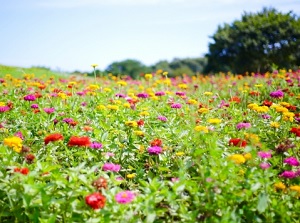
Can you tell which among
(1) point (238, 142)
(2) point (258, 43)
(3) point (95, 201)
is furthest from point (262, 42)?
(3) point (95, 201)

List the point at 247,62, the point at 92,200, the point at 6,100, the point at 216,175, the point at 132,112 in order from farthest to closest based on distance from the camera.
Answer: the point at 247,62
the point at 6,100
the point at 132,112
the point at 216,175
the point at 92,200

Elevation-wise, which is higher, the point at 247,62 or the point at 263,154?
the point at 247,62

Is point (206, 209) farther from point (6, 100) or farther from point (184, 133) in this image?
point (6, 100)

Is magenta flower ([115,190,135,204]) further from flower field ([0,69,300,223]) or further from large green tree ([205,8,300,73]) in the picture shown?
large green tree ([205,8,300,73])

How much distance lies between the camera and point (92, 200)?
1923mm

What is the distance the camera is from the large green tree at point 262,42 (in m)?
22.5

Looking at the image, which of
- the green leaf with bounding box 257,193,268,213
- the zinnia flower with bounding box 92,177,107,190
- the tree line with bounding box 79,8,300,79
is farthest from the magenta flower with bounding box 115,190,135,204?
the tree line with bounding box 79,8,300,79

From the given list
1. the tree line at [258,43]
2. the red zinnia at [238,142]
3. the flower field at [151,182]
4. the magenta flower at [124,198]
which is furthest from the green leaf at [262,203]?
the tree line at [258,43]

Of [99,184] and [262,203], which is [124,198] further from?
[262,203]

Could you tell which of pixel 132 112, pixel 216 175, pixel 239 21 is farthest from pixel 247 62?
pixel 216 175

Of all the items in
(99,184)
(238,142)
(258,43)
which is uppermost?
(258,43)

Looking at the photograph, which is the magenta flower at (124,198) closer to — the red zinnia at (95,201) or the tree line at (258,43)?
the red zinnia at (95,201)

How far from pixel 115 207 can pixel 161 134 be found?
52.6 inches

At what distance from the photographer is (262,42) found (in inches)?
894
